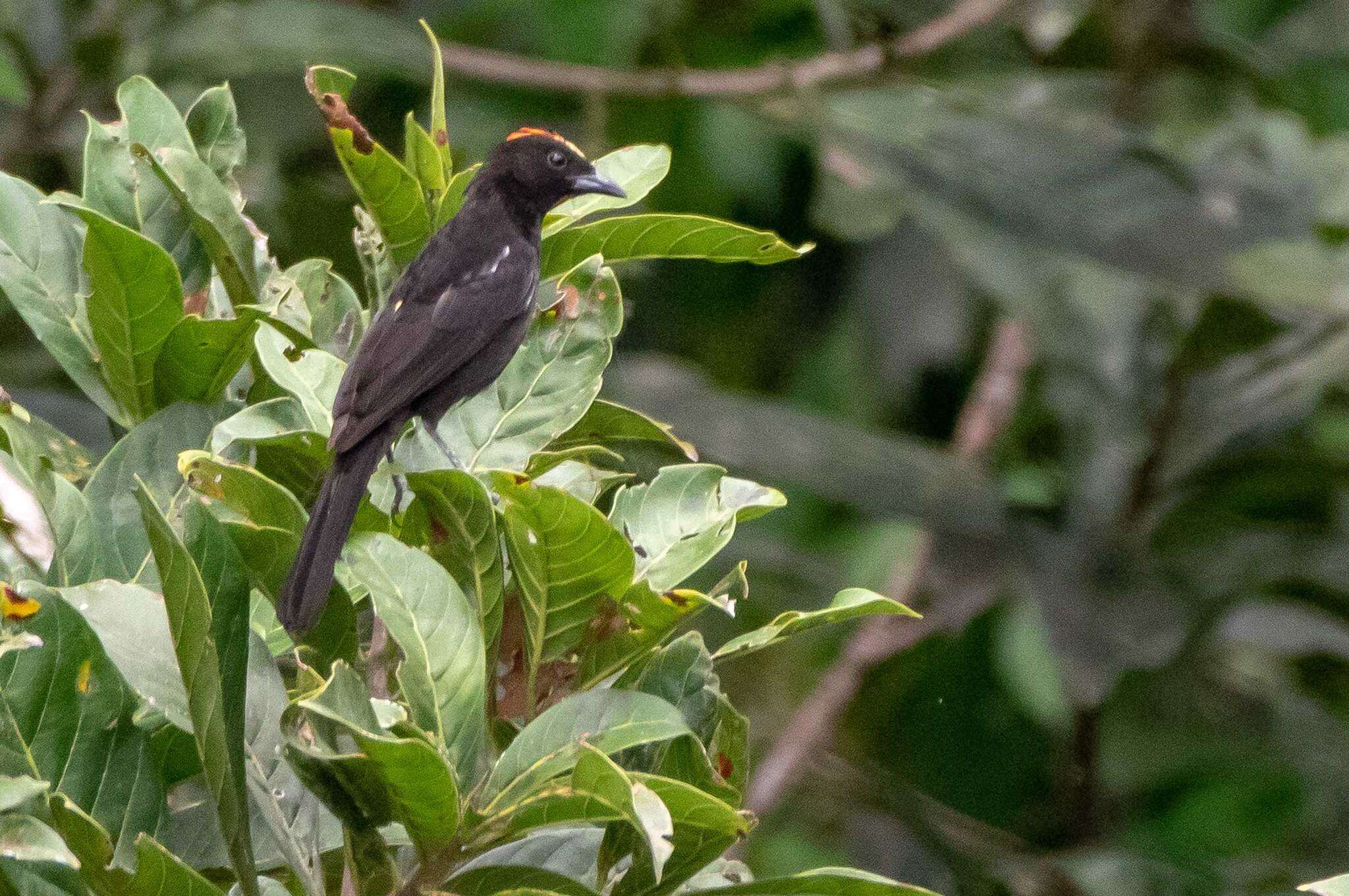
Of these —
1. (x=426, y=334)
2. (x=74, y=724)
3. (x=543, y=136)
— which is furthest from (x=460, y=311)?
(x=74, y=724)

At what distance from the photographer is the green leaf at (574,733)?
1.22m

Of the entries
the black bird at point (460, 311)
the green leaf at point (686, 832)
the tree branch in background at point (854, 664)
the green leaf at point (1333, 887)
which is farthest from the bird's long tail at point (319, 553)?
the tree branch in background at point (854, 664)

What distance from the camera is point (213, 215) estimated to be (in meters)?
1.60

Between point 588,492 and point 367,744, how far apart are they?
51 cm

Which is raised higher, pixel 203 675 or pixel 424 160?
pixel 424 160

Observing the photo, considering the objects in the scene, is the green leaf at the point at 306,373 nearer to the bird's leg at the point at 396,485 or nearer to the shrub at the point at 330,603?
the shrub at the point at 330,603

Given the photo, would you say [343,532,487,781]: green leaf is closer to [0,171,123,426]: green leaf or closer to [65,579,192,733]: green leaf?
[65,579,192,733]: green leaf

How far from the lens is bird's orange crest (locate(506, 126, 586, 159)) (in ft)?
6.79

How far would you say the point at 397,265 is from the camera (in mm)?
1828

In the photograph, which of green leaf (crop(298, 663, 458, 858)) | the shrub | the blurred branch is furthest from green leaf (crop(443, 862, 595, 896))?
the blurred branch

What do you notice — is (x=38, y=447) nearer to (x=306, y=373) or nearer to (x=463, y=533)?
(x=306, y=373)

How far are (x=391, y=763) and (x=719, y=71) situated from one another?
10.5 feet

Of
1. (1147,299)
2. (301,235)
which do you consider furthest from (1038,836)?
(301,235)

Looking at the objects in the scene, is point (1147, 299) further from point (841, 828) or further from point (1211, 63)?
point (841, 828)
